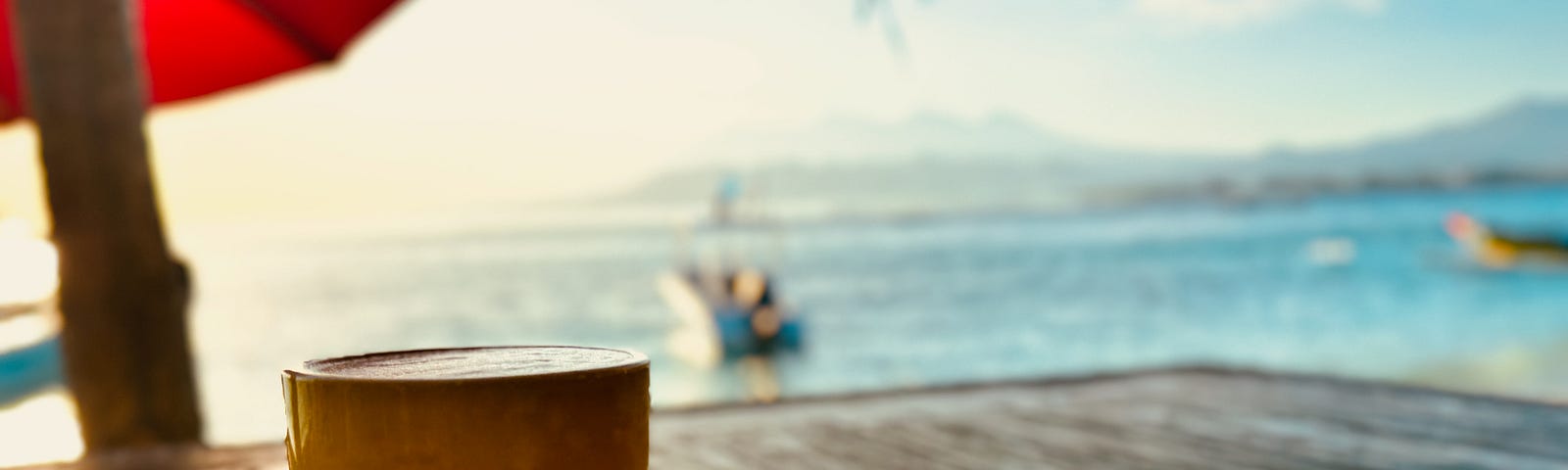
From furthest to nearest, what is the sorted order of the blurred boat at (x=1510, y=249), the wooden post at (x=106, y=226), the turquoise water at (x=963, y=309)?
the blurred boat at (x=1510, y=249) < the turquoise water at (x=963, y=309) < the wooden post at (x=106, y=226)

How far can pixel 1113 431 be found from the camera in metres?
3.64

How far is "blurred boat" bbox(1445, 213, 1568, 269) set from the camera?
3894cm

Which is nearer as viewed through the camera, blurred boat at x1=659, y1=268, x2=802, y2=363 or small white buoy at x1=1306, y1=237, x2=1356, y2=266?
blurred boat at x1=659, y1=268, x2=802, y2=363

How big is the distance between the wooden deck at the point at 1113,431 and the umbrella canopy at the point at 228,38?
0.97 meters

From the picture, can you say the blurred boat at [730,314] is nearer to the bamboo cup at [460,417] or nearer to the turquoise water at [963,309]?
Result: the turquoise water at [963,309]

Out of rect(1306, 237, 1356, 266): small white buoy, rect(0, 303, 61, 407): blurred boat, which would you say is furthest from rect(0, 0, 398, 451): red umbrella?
rect(1306, 237, 1356, 266): small white buoy

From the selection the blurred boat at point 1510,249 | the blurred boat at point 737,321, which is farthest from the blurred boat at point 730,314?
the blurred boat at point 1510,249

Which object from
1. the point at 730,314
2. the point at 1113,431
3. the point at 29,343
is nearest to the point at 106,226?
the point at 1113,431

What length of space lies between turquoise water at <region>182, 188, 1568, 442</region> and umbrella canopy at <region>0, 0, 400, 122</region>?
2.23m

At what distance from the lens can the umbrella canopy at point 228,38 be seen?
329 cm

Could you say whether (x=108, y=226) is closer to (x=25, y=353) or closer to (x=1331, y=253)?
(x=25, y=353)

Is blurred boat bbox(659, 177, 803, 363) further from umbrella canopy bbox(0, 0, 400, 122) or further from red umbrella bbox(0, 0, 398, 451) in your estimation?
red umbrella bbox(0, 0, 398, 451)

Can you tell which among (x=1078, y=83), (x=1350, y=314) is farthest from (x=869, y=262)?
(x=1350, y=314)

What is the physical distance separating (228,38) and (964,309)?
36107 mm
